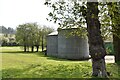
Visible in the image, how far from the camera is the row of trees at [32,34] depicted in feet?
185

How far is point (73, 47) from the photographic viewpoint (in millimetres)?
33500

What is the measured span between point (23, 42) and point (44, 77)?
1944 inches

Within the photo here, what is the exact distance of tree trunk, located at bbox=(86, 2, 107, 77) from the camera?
348 inches

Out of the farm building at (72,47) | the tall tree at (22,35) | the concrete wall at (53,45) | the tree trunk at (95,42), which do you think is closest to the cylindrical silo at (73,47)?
the farm building at (72,47)

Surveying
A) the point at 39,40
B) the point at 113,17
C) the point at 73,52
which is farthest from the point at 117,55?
the point at 39,40

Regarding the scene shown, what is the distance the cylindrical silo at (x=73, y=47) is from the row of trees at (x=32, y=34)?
21.6 metres

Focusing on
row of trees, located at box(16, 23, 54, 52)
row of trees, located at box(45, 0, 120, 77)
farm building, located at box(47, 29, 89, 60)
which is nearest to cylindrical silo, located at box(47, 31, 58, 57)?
farm building, located at box(47, 29, 89, 60)

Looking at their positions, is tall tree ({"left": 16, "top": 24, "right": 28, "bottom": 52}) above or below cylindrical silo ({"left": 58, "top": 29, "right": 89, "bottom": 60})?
above

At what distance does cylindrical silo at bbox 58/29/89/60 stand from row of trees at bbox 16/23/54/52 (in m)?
21.6

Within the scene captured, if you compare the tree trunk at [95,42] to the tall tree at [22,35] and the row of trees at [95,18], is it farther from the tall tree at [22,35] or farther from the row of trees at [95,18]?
the tall tree at [22,35]

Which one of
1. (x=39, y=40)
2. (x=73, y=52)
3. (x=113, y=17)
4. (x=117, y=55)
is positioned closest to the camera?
(x=113, y=17)

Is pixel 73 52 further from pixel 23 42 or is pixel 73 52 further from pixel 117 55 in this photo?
pixel 23 42

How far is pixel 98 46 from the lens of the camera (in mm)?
8852

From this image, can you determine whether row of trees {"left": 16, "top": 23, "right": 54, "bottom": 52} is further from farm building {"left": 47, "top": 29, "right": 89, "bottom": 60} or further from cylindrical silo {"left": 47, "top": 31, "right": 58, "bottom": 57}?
farm building {"left": 47, "top": 29, "right": 89, "bottom": 60}
